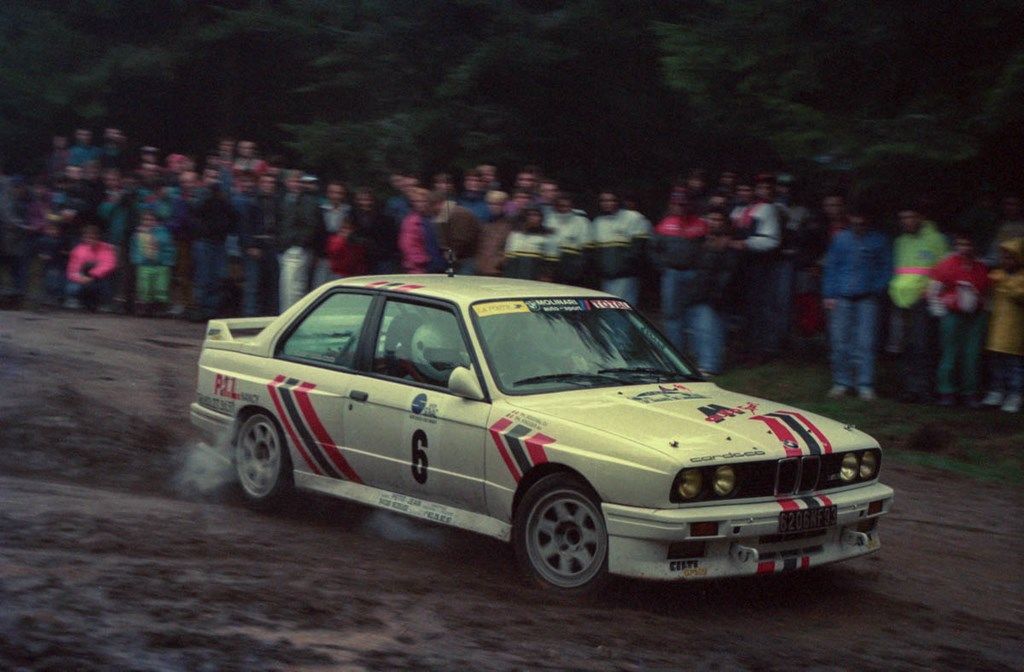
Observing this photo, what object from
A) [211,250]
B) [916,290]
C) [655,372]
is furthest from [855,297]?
[211,250]

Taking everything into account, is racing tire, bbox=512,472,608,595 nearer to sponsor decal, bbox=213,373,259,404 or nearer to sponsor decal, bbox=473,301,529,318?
sponsor decal, bbox=473,301,529,318

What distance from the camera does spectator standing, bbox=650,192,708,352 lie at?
14.1 meters

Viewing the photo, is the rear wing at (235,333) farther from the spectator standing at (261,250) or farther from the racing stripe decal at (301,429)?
the spectator standing at (261,250)

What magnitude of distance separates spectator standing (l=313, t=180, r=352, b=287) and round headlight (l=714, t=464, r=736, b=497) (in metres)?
10.6

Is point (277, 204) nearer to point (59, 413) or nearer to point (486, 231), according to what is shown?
point (486, 231)

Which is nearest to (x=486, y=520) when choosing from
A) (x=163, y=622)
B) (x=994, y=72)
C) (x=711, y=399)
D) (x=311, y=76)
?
(x=711, y=399)

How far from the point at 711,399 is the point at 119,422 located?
18.8ft

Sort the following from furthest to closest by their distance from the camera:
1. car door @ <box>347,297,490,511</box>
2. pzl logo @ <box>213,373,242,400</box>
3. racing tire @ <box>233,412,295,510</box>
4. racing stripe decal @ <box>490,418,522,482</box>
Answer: pzl logo @ <box>213,373,242,400</box>, racing tire @ <box>233,412,295,510</box>, car door @ <box>347,297,490,511</box>, racing stripe decal @ <box>490,418,522,482</box>

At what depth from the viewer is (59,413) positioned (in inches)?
438

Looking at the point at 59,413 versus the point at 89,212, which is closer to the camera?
the point at 59,413

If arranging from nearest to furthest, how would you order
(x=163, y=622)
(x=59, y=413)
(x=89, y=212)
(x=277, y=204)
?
(x=163, y=622)
(x=59, y=413)
(x=277, y=204)
(x=89, y=212)

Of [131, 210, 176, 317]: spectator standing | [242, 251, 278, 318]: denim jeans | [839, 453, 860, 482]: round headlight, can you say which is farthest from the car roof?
[131, 210, 176, 317]: spectator standing

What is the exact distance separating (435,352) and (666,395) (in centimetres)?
133

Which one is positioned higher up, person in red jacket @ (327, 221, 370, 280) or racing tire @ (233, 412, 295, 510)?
person in red jacket @ (327, 221, 370, 280)
